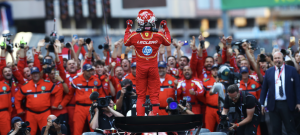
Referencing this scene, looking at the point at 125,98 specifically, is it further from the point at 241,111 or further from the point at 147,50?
the point at 241,111

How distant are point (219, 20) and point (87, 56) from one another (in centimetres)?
3256

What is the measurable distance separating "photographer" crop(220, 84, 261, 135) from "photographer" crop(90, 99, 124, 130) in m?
1.88

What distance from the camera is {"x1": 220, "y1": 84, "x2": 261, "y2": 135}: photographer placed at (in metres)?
6.61

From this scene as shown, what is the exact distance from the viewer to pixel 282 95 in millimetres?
7141

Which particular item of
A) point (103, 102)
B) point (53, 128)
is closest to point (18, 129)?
point (53, 128)

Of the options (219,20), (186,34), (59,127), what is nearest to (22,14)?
(186,34)

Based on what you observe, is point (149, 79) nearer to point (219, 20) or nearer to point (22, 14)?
point (22, 14)

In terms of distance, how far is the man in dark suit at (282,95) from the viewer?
7.08 m

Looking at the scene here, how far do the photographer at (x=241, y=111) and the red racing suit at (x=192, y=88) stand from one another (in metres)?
1.51

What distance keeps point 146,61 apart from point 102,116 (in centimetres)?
174

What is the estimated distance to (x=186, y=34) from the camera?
35.3 m

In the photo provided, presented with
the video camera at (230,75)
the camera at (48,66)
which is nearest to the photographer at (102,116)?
the camera at (48,66)

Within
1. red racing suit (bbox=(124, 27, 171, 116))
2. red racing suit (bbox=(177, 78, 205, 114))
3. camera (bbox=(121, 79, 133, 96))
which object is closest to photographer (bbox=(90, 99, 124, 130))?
camera (bbox=(121, 79, 133, 96))

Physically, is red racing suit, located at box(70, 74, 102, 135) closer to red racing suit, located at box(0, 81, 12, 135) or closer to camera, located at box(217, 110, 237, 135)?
red racing suit, located at box(0, 81, 12, 135)
